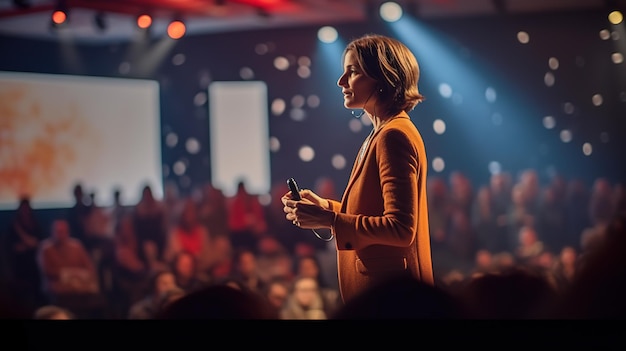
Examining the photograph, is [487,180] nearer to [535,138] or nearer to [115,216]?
[535,138]

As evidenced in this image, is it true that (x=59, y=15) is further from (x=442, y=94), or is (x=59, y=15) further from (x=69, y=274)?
(x=442, y=94)

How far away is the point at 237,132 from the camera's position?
3.53 m

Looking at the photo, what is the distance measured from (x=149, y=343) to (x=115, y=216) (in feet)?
2.16

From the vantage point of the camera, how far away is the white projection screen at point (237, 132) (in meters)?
3.49

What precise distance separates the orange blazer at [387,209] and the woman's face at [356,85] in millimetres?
153

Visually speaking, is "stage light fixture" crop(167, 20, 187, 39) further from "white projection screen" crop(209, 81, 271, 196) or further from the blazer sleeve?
the blazer sleeve

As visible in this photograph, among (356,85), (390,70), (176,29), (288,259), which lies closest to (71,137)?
(176,29)

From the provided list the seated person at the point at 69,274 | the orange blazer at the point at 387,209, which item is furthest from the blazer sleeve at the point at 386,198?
the seated person at the point at 69,274

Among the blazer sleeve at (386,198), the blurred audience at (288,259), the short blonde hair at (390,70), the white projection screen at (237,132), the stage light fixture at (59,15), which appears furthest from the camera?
the stage light fixture at (59,15)

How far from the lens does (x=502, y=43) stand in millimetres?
3293

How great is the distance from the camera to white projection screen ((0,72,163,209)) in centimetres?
358

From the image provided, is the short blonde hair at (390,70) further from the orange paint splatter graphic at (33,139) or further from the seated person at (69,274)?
the seated person at (69,274)


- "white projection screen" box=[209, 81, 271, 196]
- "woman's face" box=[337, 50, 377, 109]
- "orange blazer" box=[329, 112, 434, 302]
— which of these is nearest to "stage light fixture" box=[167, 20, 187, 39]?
"white projection screen" box=[209, 81, 271, 196]

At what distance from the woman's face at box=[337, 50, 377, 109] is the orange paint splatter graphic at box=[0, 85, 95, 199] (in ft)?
4.84
